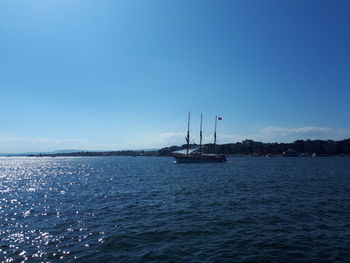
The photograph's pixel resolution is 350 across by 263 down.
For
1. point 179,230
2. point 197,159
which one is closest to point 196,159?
point 197,159

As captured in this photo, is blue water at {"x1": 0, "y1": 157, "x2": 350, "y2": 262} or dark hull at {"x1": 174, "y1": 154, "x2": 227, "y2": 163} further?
dark hull at {"x1": 174, "y1": 154, "x2": 227, "y2": 163}

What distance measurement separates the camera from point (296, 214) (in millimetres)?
22078

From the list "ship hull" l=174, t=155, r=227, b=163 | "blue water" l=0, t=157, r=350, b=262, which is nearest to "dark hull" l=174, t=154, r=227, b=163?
"ship hull" l=174, t=155, r=227, b=163

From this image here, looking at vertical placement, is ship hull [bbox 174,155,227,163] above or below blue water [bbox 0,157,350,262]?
above

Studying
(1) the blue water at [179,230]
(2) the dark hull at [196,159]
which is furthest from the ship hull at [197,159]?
(1) the blue water at [179,230]

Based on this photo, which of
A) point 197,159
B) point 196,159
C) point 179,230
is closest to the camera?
point 179,230

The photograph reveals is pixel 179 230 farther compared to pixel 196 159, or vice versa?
pixel 196 159

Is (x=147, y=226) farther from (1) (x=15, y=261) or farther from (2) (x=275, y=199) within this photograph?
(2) (x=275, y=199)

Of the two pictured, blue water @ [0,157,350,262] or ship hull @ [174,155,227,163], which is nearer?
blue water @ [0,157,350,262]

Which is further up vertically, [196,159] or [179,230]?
[196,159]

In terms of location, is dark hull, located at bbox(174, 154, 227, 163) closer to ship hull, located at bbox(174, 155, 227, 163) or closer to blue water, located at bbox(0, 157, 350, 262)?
ship hull, located at bbox(174, 155, 227, 163)

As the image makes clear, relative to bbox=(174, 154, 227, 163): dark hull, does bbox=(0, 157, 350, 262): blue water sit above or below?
below

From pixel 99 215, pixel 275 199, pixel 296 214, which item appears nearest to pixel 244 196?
pixel 275 199

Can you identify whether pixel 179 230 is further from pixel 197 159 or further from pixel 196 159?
pixel 197 159
